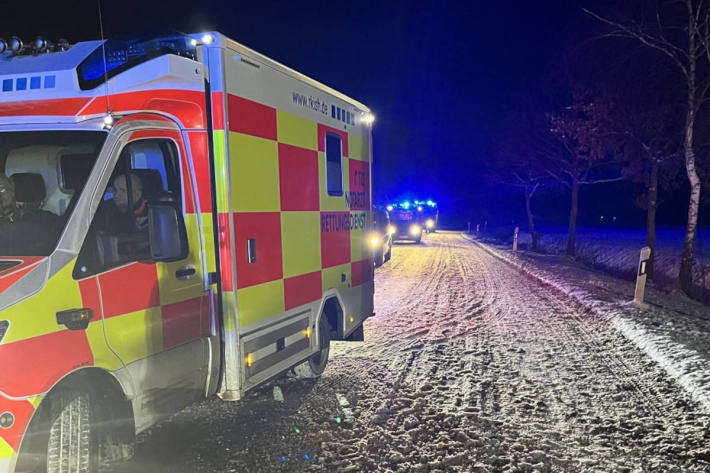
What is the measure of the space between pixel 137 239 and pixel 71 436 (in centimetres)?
126

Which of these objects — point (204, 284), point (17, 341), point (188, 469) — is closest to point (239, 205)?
point (204, 284)

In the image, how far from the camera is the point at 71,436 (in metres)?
2.87

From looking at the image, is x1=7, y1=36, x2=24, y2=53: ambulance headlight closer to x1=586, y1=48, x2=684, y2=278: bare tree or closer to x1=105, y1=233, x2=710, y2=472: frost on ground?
x1=105, y1=233, x2=710, y2=472: frost on ground

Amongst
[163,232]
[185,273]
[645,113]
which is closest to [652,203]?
[645,113]

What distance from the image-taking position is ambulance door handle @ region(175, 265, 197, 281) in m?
3.52

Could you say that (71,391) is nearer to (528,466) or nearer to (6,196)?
(6,196)

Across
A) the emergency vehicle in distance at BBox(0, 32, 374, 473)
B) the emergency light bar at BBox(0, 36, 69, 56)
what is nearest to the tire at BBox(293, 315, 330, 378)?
the emergency vehicle in distance at BBox(0, 32, 374, 473)

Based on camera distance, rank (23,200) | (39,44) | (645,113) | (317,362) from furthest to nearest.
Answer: (645,113) < (317,362) < (39,44) < (23,200)

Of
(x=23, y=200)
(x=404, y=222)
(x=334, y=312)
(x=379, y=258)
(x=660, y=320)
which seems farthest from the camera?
(x=404, y=222)

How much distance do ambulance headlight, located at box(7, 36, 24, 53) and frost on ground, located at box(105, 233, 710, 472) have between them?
3.27 m

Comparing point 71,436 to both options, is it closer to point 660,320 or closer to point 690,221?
point 660,320

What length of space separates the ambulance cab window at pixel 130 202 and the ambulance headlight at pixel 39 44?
1.15 meters

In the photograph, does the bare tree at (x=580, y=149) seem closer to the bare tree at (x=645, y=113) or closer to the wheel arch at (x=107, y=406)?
the bare tree at (x=645, y=113)

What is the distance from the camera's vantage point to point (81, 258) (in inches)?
112
